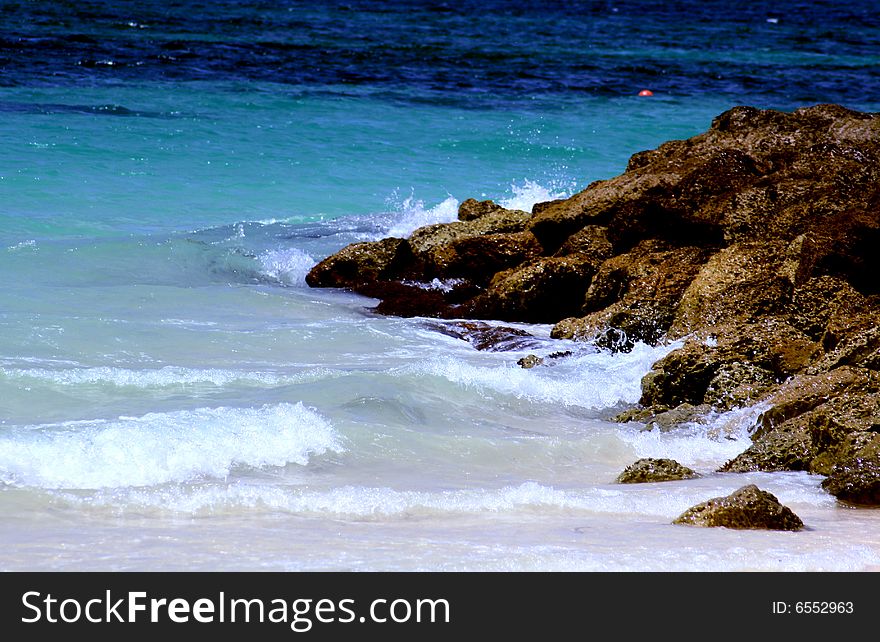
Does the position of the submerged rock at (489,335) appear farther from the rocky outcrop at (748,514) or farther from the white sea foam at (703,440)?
the rocky outcrop at (748,514)

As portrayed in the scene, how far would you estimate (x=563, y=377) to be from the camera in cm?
909

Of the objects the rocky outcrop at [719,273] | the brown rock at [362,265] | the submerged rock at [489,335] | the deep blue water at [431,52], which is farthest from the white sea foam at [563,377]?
the deep blue water at [431,52]

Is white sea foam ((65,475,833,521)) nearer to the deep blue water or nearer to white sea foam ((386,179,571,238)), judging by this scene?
white sea foam ((386,179,571,238))

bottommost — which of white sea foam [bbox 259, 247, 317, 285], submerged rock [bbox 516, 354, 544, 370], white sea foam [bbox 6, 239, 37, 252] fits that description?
white sea foam [bbox 259, 247, 317, 285]

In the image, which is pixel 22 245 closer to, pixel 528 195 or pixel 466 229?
pixel 466 229

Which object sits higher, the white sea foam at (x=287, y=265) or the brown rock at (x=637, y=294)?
the brown rock at (x=637, y=294)

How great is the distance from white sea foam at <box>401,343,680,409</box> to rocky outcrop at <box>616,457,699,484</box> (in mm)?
1734

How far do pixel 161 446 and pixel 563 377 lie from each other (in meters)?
3.40

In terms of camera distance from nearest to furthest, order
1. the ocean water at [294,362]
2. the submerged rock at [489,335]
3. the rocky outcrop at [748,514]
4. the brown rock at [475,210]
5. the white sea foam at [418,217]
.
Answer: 1. the ocean water at [294,362]
2. the rocky outcrop at [748,514]
3. the submerged rock at [489,335]
4. the brown rock at [475,210]
5. the white sea foam at [418,217]

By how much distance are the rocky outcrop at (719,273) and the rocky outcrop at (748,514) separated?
3.11ft

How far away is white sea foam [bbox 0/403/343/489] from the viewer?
643 cm

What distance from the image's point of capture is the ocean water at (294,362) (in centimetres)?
556

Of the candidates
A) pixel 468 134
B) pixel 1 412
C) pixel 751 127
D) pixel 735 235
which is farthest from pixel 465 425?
pixel 468 134

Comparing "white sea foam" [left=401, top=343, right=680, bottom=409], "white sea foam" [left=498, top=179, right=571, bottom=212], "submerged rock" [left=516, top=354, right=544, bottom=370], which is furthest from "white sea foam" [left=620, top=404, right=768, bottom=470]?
"white sea foam" [left=498, top=179, right=571, bottom=212]
